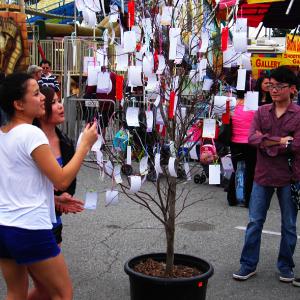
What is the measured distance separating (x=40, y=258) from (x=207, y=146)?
146 cm

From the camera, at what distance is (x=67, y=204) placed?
3457 mm

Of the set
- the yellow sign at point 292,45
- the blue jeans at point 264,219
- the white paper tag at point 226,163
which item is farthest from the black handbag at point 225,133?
the yellow sign at point 292,45

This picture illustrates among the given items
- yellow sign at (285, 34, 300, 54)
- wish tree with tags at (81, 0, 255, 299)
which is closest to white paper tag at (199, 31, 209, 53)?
wish tree with tags at (81, 0, 255, 299)

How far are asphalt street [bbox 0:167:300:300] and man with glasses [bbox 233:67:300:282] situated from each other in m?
0.28

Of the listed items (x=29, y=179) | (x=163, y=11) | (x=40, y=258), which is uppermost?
(x=163, y=11)

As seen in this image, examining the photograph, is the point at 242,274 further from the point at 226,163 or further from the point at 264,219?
the point at 226,163

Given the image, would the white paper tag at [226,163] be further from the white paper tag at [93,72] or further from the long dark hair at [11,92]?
the long dark hair at [11,92]

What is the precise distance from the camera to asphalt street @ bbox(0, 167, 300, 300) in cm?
467

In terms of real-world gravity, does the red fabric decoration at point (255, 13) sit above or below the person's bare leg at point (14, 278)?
above

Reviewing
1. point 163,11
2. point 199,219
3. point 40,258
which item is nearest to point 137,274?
point 40,258

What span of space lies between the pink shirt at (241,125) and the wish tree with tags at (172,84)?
325cm

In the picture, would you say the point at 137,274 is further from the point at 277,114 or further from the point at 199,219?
the point at 199,219

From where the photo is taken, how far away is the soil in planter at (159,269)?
3.88 m

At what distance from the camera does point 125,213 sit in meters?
7.19
